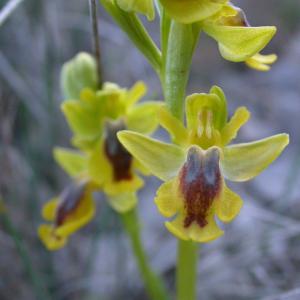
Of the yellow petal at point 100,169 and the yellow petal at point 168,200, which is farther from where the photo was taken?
the yellow petal at point 100,169

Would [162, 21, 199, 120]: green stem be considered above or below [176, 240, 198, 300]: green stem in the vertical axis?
above

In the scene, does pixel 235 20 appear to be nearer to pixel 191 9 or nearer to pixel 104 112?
pixel 191 9

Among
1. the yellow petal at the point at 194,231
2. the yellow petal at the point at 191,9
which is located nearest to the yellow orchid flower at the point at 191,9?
the yellow petal at the point at 191,9

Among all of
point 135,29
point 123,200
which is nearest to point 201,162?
point 135,29

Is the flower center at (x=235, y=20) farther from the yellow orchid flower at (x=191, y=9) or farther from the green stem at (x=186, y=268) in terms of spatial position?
the green stem at (x=186, y=268)

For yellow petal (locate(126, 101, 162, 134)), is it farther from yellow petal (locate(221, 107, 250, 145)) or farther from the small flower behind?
yellow petal (locate(221, 107, 250, 145))

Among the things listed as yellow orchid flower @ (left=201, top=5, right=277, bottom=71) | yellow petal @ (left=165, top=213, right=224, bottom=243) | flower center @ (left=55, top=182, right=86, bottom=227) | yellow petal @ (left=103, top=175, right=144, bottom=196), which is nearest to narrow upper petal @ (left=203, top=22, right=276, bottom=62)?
yellow orchid flower @ (left=201, top=5, right=277, bottom=71)
